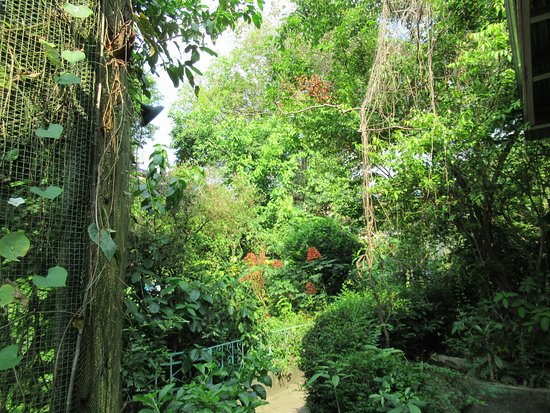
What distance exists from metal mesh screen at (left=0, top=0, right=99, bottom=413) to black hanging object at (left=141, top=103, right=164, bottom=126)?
742 millimetres

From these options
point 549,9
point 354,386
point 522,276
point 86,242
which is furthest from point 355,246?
point 86,242

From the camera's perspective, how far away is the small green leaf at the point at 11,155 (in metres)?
1.25

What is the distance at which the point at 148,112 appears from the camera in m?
2.29

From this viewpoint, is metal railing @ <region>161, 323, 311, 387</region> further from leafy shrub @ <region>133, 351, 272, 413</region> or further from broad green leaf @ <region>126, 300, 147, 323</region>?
broad green leaf @ <region>126, 300, 147, 323</region>

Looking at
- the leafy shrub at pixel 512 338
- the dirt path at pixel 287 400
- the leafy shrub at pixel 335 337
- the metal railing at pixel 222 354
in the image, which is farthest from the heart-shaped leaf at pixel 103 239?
the leafy shrub at pixel 512 338

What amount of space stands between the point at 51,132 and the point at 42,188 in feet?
0.65

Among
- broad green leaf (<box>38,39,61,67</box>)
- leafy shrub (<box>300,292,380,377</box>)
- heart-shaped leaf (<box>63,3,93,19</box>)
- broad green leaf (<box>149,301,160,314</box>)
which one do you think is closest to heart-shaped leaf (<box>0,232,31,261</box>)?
broad green leaf (<box>38,39,61,67</box>)

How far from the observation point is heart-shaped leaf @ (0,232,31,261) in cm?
112

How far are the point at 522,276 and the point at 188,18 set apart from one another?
17.2ft

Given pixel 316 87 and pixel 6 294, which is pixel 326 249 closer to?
pixel 316 87

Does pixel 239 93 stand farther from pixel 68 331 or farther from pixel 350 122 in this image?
pixel 68 331

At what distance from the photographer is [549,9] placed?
9.77ft

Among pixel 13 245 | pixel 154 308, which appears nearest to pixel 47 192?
pixel 13 245

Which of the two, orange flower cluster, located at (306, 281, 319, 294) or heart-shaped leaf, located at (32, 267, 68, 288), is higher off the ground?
heart-shaped leaf, located at (32, 267, 68, 288)
